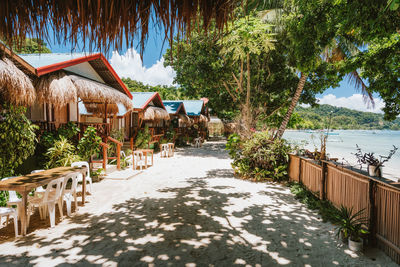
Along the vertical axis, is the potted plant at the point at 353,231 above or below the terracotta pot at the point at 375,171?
below

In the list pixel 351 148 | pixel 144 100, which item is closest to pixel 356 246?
pixel 144 100

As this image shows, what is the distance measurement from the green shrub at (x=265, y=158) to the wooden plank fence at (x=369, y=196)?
1805 millimetres

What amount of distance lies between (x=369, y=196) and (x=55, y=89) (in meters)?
7.58

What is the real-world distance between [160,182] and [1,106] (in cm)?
487

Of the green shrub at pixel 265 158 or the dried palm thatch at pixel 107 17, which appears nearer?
the dried palm thatch at pixel 107 17

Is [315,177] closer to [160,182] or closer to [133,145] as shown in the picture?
[160,182]

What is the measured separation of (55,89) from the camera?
608 centimetres

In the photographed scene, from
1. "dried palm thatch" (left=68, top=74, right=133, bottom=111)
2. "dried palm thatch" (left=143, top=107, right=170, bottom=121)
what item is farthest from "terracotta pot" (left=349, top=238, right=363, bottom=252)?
"dried palm thatch" (left=143, top=107, right=170, bottom=121)

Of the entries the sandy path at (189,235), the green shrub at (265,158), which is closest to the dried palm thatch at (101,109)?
the sandy path at (189,235)

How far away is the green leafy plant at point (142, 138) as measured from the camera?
14.5 meters

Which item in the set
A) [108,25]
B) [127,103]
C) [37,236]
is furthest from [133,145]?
[108,25]

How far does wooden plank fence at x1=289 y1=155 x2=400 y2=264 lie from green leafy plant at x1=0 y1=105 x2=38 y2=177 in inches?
281

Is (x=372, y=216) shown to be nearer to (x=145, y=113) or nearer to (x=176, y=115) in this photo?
(x=145, y=113)

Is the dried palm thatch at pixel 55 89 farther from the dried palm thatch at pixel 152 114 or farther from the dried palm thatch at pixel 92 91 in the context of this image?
the dried palm thatch at pixel 152 114
